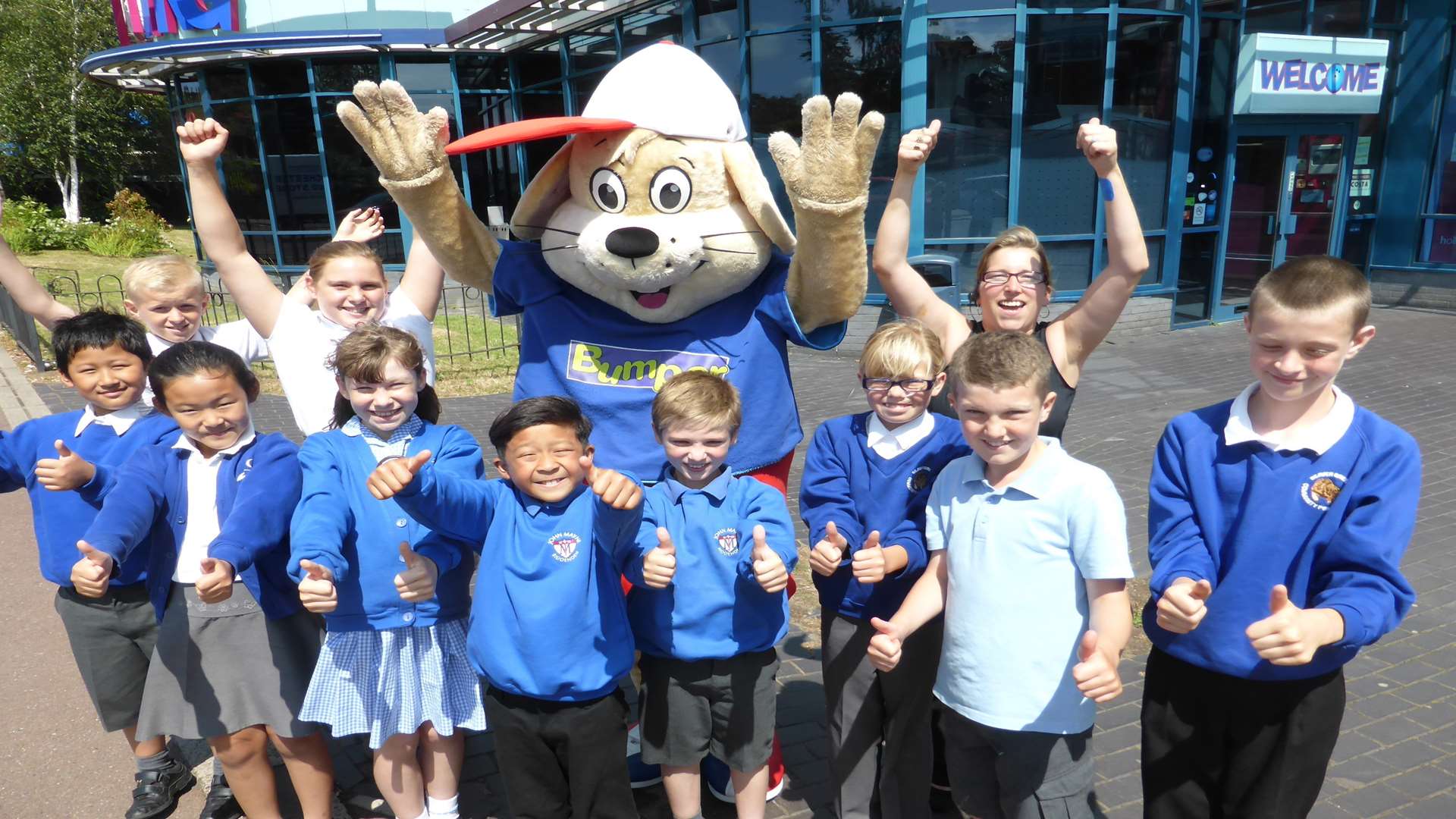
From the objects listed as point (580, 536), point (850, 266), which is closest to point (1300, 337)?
point (850, 266)

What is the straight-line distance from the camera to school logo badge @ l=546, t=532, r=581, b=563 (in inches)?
95.3

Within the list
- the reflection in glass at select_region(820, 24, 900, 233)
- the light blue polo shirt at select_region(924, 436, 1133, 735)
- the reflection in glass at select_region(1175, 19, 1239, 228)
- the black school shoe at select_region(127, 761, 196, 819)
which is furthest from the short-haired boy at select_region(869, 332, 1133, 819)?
the reflection in glass at select_region(1175, 19, 1239, 228)

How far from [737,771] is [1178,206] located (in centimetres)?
1037

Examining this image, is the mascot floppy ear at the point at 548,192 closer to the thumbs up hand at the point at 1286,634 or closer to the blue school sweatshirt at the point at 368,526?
the blue school sweatshirt at the point at 368,526

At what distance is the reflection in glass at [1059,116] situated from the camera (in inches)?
388

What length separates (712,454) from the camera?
2512 millimetres

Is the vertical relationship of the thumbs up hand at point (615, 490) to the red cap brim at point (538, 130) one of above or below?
below

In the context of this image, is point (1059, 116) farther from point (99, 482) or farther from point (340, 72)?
point (340, 72)

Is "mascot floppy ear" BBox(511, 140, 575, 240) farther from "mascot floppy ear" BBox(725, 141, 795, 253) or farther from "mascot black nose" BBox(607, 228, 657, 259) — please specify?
"mascot floppy ear" BBox(725, 141, 795, 253)

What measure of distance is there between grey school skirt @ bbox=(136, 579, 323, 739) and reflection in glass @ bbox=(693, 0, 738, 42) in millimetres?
9814

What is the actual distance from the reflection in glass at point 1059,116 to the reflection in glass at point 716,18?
3394mm

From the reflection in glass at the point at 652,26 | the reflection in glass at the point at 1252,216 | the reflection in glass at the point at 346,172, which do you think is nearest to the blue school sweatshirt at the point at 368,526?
the reflection in glass at the point at 652,26

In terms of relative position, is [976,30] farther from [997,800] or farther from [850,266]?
[997,800]

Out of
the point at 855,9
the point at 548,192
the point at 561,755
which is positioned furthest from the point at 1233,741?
the point at 855,9
